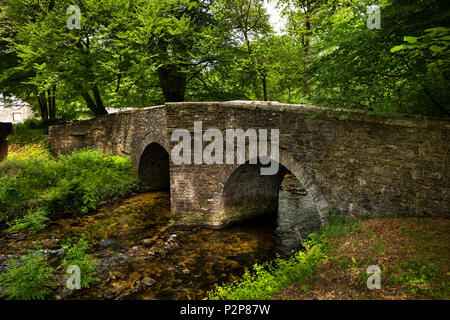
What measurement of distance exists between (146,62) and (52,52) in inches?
156

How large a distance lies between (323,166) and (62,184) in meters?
9.37

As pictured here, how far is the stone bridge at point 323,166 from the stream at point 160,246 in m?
0.84

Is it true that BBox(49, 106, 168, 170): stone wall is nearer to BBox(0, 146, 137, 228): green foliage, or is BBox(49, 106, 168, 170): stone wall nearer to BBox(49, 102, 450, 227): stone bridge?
BBox(49, 102, 450, 227): stone bridge

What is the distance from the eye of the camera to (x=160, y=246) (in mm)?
7312

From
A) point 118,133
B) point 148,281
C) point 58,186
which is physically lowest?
point 148,281

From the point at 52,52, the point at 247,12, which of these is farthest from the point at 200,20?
the point at 52,52

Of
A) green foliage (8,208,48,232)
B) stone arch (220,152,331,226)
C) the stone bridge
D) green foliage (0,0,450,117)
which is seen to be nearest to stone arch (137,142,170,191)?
the stone bridge

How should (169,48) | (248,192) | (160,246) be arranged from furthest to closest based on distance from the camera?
(169,48) → (248,192) → (160,246)

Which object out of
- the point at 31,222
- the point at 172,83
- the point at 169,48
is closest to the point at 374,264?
the point at 31,222

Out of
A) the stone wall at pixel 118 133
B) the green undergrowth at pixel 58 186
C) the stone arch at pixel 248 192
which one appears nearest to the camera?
the stone arch at pixel 248 192

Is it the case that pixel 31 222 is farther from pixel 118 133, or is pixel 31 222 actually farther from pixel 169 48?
pixel 169 48

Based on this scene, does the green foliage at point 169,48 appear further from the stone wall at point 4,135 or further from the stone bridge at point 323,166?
the stone wall at point 4,135

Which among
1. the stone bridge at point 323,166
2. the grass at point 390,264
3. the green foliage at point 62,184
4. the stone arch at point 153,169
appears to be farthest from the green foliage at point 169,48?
the green foliage at point 62,184

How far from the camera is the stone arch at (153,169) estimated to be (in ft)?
38.5
